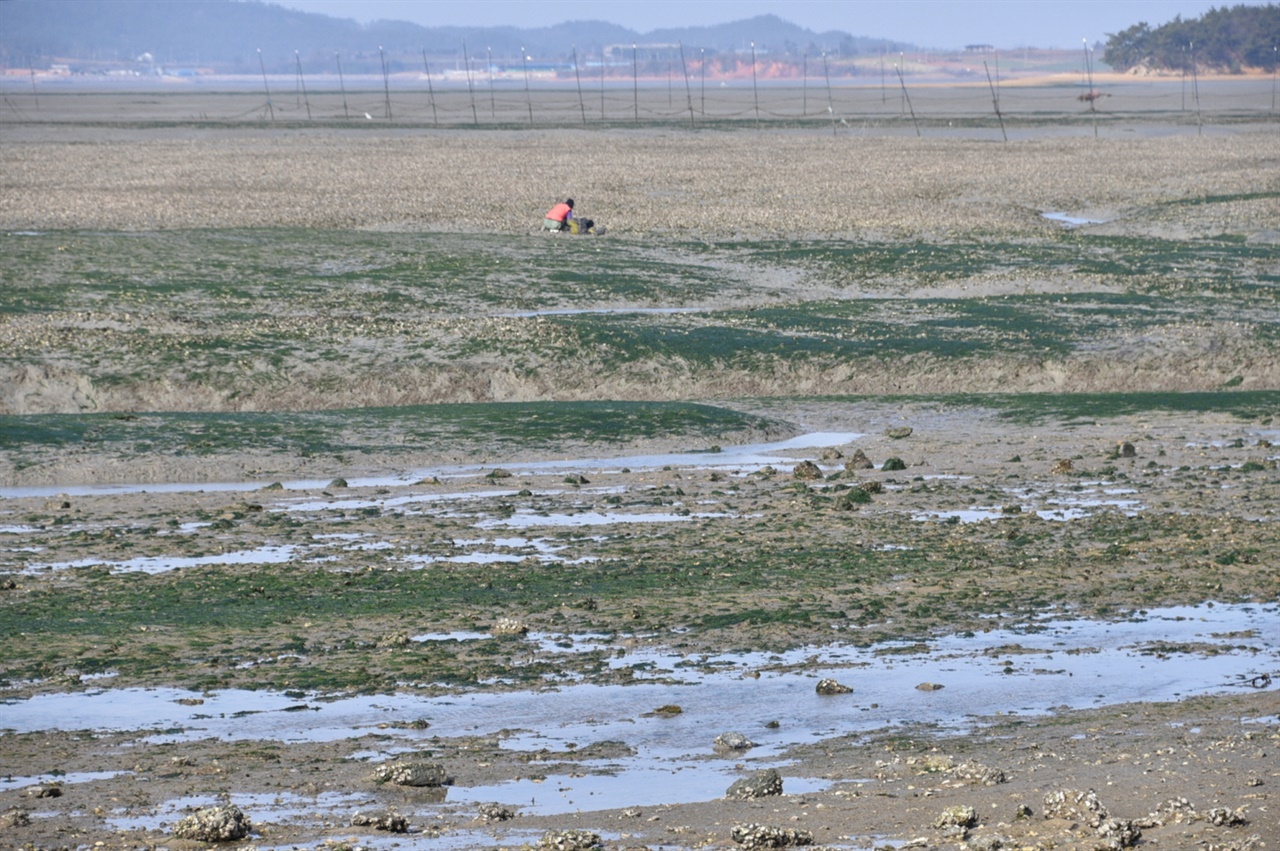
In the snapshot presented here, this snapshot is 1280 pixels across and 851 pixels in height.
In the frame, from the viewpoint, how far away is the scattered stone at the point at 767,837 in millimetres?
9023

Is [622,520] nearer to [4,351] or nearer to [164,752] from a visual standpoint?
[164,752]

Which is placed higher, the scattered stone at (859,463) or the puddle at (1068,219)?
the puddle at (1068,219)

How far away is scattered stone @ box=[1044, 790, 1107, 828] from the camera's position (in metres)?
9.10

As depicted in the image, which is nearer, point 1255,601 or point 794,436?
point 1255,601

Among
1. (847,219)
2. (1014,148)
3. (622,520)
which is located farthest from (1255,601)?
(1014,148)

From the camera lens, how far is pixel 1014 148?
302 feet

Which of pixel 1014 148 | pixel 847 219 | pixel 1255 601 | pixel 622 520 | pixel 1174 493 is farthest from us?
pixel 1014 148

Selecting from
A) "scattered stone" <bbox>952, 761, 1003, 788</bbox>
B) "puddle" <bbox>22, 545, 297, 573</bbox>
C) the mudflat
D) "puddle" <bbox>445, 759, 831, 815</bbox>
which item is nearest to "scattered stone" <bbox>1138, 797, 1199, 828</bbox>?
the mudflat

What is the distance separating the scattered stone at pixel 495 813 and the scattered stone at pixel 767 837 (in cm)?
148

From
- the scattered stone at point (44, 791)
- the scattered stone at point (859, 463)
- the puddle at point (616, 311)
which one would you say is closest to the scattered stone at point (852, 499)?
the scattered stone at point (859, 463)

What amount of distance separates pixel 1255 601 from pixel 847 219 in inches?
1492

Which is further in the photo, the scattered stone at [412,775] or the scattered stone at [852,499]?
the scattered stone at [852,499]

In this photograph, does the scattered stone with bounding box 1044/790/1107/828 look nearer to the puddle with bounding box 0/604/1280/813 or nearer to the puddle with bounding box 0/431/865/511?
the puddle with bounding box 0/604/1280/813

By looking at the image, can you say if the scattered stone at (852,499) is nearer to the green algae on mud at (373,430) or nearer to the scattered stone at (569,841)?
the green algae on mud at (373,430)
